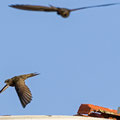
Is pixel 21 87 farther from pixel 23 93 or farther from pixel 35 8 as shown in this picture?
pixel 35 8

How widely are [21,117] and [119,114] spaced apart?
1367 centimetres

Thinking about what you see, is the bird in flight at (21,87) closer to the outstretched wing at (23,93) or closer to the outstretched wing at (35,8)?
the outstretched wing at (23,93)

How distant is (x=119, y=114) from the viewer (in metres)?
45.8

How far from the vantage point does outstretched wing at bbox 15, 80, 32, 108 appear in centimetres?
2255

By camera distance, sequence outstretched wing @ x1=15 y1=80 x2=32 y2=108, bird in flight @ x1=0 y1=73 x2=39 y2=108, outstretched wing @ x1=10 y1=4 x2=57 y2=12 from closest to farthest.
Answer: outstretched wing @ x1=10 y1=4 x2=57 y2=12 < outstretched wing @ x1=15 y1=80 x2=32 y2=108 < bird in flight @ x1=0 y1=73 x2=39 y2=108

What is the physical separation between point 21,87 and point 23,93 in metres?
1.24

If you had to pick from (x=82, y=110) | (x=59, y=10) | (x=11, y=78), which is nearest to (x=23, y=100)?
(x=11, y=78)

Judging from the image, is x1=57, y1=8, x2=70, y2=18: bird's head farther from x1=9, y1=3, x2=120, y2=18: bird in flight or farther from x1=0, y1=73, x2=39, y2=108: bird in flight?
x1=0, y1=73, x2=39, y2=108: bird in flight

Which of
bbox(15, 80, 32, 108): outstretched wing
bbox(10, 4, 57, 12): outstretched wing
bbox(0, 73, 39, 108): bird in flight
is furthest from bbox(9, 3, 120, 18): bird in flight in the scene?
bbox(0, 73, 39, 108): bird in flight

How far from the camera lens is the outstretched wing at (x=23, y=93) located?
22.5 metres

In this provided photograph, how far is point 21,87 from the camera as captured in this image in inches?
998

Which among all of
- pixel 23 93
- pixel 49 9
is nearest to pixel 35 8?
Result: pixel 49 9

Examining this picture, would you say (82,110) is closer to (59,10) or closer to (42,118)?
(42,118)

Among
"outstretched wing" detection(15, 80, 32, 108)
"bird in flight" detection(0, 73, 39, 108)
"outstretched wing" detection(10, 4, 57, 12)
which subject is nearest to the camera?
"outstretched wing" detection(10, 4, 57, 12)
